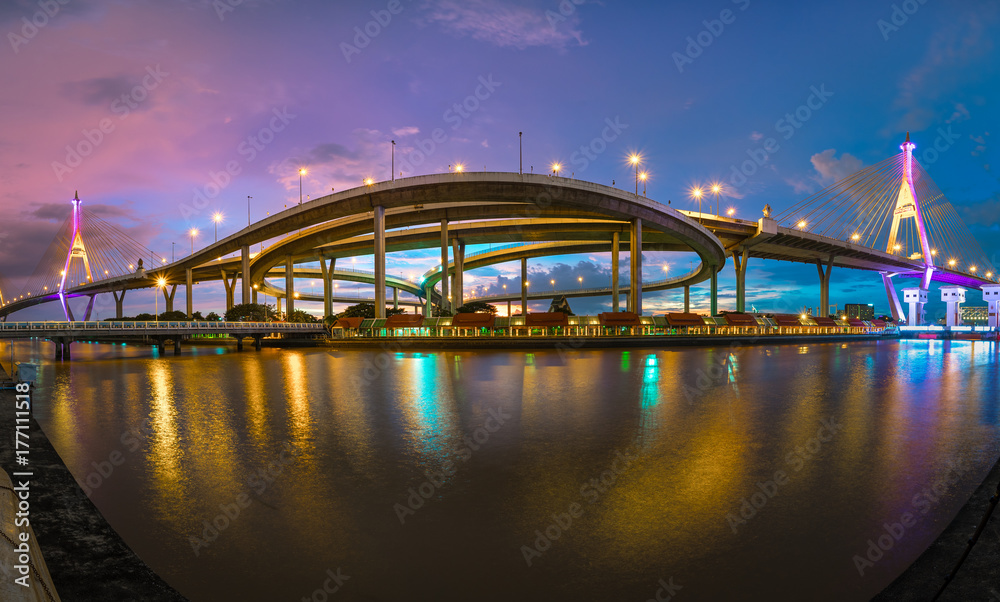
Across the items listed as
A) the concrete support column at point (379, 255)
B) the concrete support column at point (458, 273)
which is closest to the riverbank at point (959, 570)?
the concrete support column at point (379, 255)

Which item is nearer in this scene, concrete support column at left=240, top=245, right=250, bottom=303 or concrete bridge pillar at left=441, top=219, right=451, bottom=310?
concrete bridge pillar at left=441, top=219, right=451, bottom=310

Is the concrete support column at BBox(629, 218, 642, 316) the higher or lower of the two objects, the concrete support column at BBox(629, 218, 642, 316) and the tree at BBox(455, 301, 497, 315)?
the higher

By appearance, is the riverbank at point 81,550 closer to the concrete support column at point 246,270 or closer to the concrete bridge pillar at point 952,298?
the concrete support column at point 246,270

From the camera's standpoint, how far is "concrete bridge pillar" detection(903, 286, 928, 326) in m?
72.8

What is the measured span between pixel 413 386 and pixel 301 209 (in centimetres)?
3820

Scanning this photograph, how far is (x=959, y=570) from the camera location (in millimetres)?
3291

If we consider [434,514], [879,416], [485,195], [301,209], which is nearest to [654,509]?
[434,514]

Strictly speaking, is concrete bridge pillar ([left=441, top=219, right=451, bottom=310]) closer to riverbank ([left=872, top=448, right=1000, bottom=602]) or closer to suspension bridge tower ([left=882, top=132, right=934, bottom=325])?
riverbank ([left=872, top=448, right=1000, bottom=602])

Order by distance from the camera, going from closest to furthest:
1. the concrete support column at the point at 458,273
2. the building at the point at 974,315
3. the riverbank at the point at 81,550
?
the riverbank at the point at 81,550 → the concrete support column at the point at 458,273 → the building at the point at 974,315

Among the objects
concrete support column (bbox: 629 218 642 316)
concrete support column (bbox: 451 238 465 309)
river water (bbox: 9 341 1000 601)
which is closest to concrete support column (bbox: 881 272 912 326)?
concrete support column (bbox: 629 218 642 316)

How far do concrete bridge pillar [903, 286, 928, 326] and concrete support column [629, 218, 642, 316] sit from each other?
172ft

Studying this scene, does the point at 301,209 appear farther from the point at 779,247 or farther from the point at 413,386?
the point at 779,247

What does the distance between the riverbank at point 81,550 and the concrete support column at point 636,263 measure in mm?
47368

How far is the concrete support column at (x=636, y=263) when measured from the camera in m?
48.7
